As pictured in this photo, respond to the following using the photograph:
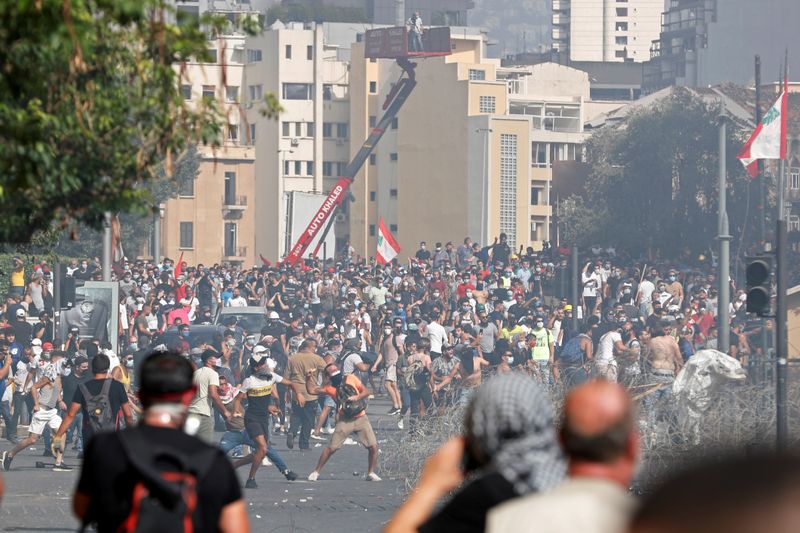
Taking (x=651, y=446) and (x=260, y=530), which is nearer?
(x=260, y=530)

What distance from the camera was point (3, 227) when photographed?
7.36 m

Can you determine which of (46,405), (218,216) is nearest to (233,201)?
(218,216)

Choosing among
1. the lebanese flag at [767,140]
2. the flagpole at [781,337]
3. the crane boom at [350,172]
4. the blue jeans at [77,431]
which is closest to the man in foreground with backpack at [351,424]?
the blue jeans at [77,431]

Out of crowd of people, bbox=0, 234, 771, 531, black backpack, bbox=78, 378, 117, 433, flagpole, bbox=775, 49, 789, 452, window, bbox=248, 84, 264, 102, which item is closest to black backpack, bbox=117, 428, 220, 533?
crowd of people, bbox=0, 234, 771, 531

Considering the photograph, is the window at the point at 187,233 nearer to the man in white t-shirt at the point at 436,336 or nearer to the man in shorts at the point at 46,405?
the man in white t-shirt at the point at 436,336

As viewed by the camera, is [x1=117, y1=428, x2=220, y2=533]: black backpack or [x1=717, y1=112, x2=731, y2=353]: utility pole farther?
[x1=717, y1=112, x2=731, y2=353]: utility pole

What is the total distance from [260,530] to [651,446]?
375cm

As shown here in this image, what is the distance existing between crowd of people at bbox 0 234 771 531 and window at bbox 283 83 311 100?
211 ft

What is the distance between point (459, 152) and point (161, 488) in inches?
3618

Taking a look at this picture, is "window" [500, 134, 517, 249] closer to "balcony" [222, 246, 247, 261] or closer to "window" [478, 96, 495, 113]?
"window" [478, 96, 495, 113]

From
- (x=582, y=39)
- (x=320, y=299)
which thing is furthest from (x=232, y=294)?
(x=582, y=39)

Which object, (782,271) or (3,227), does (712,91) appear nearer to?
(782,271)

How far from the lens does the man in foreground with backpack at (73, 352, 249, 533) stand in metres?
3.88

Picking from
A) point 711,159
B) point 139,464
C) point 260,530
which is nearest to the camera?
point 139,464
